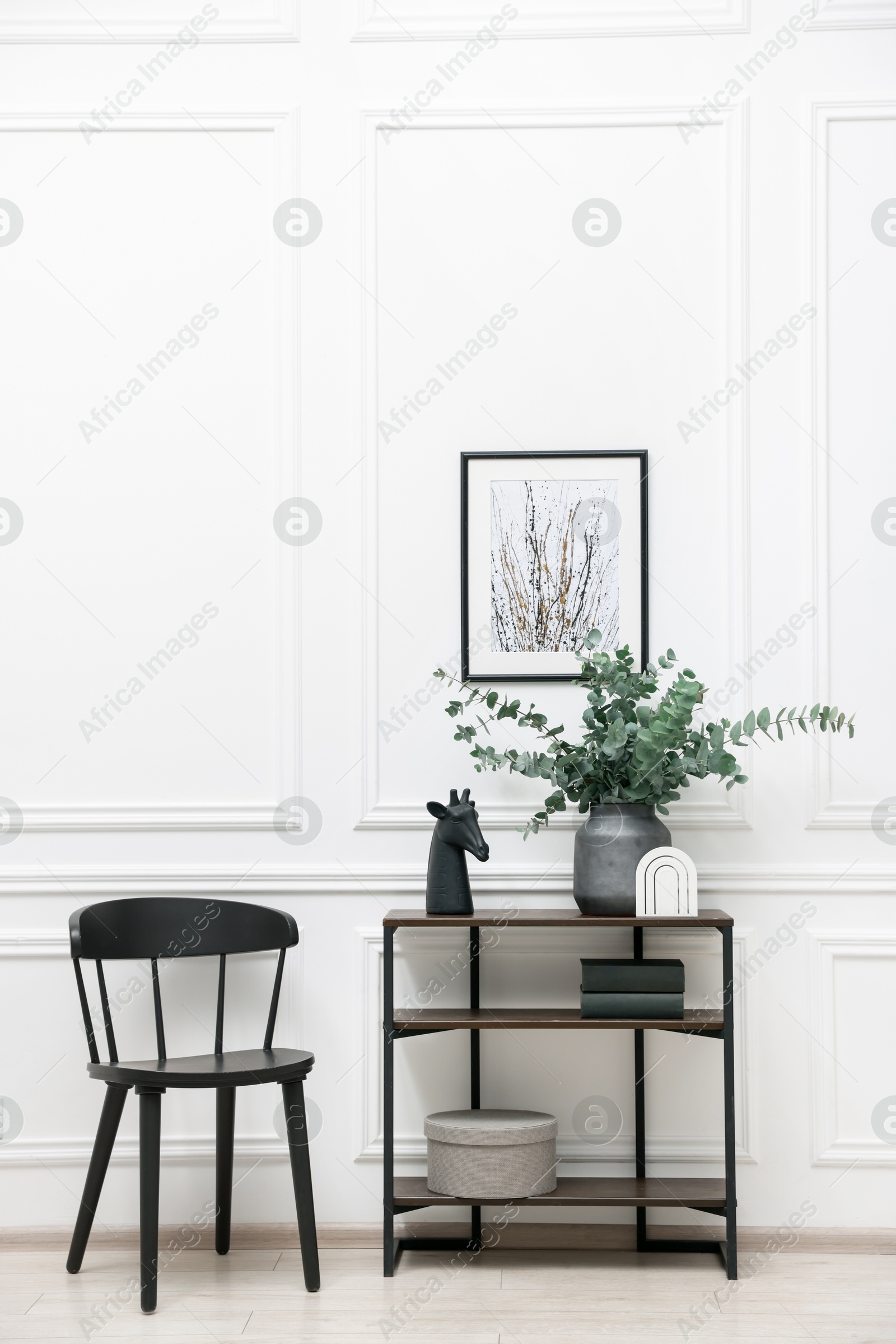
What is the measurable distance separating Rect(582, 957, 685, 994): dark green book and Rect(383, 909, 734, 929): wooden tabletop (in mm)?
92

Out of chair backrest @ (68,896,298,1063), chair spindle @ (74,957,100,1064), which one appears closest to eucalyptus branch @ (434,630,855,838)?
chair backrest @ (68,896,298,1063)

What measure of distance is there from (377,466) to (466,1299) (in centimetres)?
190

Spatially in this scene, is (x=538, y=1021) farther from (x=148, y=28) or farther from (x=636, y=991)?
(x=148, y=28)

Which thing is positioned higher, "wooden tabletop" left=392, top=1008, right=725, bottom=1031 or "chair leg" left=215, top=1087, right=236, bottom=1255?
"wooden tabletop" left=392, top=1008, right=725, bottom=1031

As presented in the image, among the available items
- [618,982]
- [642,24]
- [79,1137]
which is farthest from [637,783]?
[642,24]

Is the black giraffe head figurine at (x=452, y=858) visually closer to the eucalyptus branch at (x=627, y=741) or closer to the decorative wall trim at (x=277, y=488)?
the eucalyptus branch at (x=627, y=741)

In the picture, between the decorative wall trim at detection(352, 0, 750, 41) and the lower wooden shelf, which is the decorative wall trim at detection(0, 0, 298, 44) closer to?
the decorative wall trim at detection(352, 0, 750, 41)

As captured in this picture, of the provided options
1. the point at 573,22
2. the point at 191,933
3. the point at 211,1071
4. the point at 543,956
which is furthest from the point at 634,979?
the point at 573,22

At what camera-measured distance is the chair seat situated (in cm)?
227

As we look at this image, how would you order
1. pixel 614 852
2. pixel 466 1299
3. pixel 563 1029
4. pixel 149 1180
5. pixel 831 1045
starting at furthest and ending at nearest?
pixel 831 1045 < pixel 563 1029 < pixel 614 852 < pixel 466 1299 < pixel 149 1180

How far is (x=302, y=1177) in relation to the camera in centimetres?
235

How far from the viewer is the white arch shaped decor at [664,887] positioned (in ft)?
8.03

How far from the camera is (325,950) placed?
9.04ft

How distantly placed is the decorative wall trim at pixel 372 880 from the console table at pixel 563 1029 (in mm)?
124
